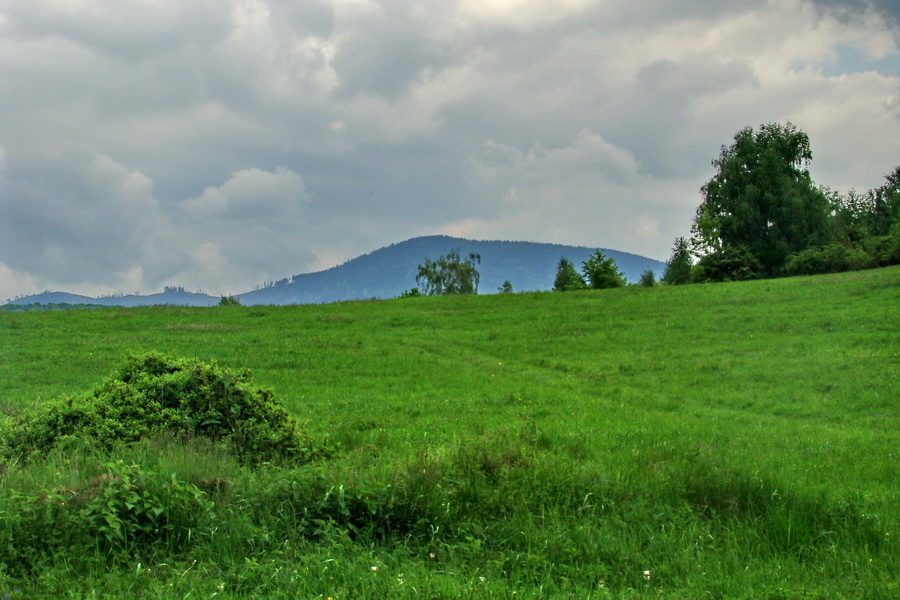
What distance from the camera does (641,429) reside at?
1162 centimetres

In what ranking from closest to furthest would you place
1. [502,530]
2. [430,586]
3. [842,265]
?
1. [430,586]
2. [502,530]
3. [842,265]

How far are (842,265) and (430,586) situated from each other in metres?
58.6

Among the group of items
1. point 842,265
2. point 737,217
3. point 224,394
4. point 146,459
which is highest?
point 737,217

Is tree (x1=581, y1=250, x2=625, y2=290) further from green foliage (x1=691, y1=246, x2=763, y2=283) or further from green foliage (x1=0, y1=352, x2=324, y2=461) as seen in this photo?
green foliage (x1=0, y1=352, x2=324, y2=461)

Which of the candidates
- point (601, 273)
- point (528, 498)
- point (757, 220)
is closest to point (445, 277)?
point (601, 273)

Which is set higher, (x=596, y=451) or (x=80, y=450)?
(x=80, y=450)

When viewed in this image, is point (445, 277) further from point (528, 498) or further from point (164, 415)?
point (528, 498)

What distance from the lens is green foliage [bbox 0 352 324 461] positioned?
7.64 m

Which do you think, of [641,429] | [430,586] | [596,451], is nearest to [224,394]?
[430,586]

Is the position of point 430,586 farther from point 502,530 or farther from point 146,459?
point 146,459

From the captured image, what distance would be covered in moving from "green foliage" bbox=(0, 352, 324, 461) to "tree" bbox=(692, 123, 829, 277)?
6209 cm

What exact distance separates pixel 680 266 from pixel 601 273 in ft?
43.0

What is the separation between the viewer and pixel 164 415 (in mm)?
8016

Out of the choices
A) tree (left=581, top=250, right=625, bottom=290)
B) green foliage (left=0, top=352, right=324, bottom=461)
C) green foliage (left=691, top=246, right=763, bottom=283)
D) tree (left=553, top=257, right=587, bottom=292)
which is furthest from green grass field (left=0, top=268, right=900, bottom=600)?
tree (left=581, top=250, right=625, bottom=290)
